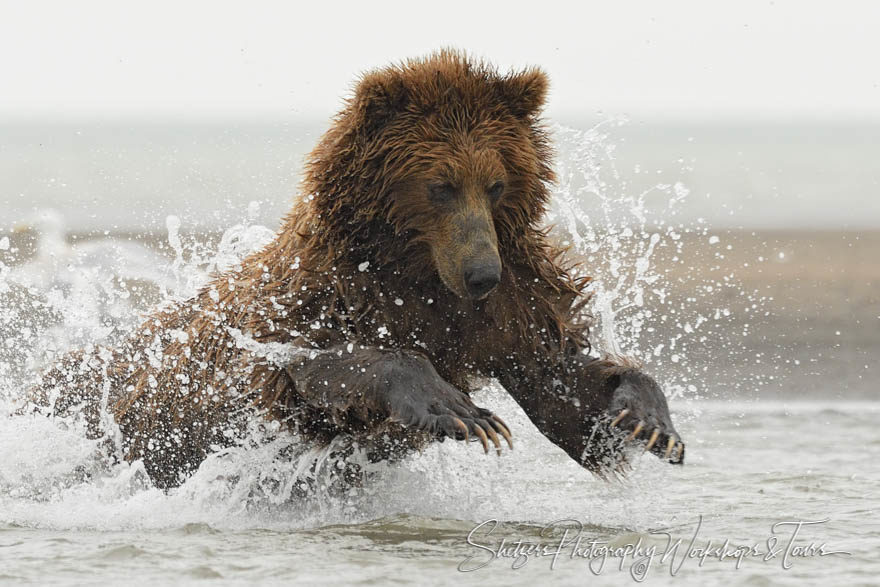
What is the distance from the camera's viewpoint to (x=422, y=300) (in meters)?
6.39

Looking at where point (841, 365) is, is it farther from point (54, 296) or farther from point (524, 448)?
point (54, 296)

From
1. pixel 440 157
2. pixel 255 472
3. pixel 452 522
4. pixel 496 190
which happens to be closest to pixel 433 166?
pixel 440 157

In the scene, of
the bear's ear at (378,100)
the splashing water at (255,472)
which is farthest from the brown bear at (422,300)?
the splashing water at (255,472)

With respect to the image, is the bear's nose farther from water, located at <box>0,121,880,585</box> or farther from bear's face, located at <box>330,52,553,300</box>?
water, located at <box>0,121,880,585</box>

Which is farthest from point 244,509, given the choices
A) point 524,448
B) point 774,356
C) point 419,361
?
point 774,356

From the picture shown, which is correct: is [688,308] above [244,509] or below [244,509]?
above

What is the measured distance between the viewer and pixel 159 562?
5754mm

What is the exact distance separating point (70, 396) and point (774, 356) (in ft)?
26.2

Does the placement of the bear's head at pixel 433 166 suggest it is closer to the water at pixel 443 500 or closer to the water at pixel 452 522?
the water at pixel 443 500

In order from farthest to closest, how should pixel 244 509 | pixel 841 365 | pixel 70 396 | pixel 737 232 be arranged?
pixel 737 232 < pixel 841 365 < pixel 70 396 < pixel 244 509

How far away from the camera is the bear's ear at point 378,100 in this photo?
6.12 m

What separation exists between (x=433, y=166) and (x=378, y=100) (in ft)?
1.22

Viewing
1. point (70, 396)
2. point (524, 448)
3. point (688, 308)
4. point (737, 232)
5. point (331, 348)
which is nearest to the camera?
point (331, 348)

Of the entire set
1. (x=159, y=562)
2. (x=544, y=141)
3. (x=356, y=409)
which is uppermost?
(x=544, y=141)
